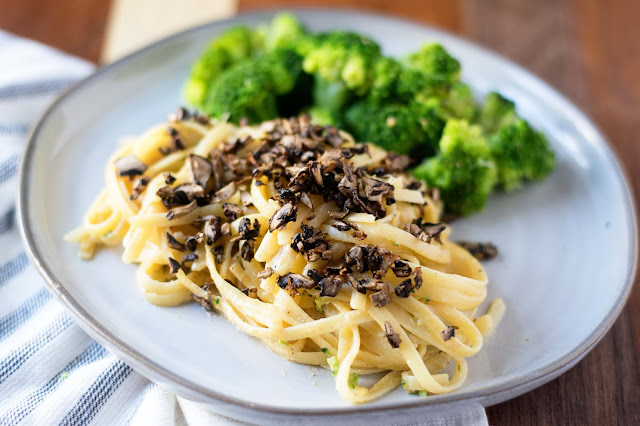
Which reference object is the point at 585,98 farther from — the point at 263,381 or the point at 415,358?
the point at 263,381

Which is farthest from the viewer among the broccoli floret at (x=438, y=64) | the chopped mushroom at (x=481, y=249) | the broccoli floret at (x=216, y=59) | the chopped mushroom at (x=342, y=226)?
the broccoli floret at (x=216, y=59)

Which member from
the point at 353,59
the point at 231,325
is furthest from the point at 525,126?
the point at 231,325

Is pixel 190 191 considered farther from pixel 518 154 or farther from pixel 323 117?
pixel 518 154

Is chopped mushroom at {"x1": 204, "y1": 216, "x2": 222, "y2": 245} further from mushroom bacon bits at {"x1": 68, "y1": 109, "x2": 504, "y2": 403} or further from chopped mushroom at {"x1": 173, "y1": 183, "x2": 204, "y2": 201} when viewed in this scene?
chopped mushroom at {"x1": 173, "y1": 183, "x2": 204, "y2": 201}

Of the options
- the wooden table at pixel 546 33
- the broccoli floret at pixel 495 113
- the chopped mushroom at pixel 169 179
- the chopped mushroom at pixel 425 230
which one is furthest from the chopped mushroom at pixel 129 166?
the broccoli floret at pixel 495 113

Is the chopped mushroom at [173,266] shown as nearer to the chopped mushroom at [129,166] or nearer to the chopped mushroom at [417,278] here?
the chopped mushroom at [129,166]
